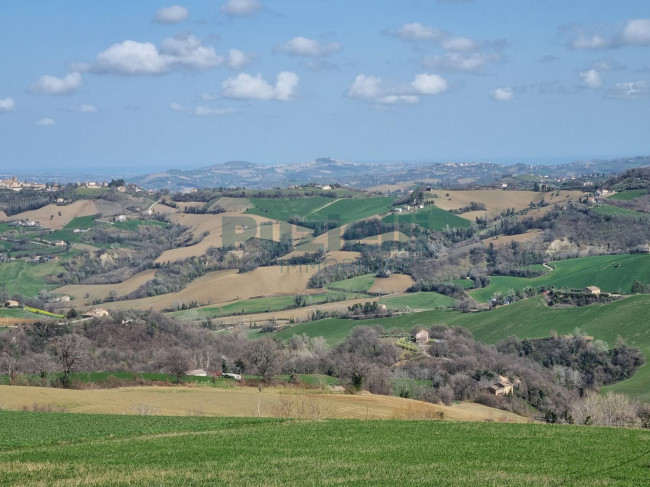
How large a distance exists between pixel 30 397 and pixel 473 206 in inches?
5484

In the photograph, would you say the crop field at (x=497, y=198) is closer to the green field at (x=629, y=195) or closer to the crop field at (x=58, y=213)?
the green field at (x=629, y=195)

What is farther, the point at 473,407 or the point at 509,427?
the point at 473,407

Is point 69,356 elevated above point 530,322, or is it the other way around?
point 69,356

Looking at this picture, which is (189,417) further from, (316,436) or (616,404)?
(616,404)

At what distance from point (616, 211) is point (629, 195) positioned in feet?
51.5

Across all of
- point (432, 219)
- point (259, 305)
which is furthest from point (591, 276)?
point (432, 219)

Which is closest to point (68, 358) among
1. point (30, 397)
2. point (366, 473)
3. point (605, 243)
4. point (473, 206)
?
point (30, 397)

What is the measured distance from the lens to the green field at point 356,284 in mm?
114625

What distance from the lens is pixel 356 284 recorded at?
384ft

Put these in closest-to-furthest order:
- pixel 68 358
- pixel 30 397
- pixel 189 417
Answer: pixel 189 417 < pixel 30 397 < pixel 68 358

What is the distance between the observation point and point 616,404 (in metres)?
48.8

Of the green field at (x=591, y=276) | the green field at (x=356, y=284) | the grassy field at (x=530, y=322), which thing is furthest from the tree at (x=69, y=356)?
the green field at (x=356, y=284)

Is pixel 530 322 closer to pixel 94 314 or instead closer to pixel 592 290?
pixel 592 290

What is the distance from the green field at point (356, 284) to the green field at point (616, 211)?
45970 mm
